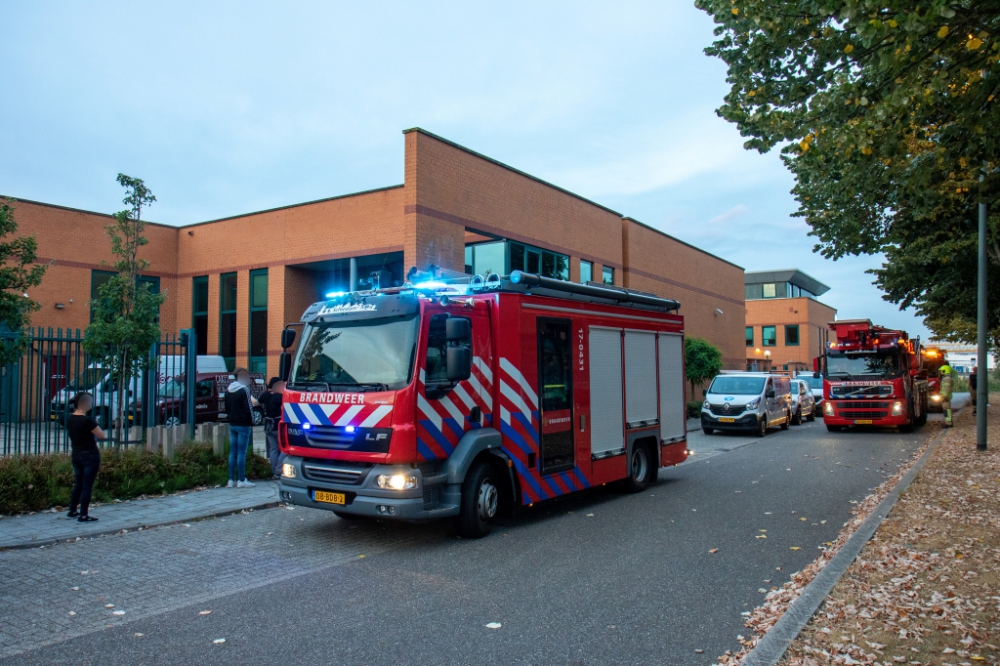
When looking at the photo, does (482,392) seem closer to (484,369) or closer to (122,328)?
(484,369)

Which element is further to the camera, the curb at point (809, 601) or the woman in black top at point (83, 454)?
the woman in black top at point (83, 454)

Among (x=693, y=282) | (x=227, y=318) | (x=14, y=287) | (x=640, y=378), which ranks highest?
(x=693, y=282)

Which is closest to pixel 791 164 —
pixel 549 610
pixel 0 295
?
pixel 549 610

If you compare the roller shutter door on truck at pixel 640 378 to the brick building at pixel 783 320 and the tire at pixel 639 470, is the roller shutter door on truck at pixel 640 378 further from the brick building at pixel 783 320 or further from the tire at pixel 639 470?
the brick building at pixel 783 320

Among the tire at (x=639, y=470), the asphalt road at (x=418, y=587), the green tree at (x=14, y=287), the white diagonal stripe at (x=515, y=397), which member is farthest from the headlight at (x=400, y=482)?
the green tree at (x=14, y=287)

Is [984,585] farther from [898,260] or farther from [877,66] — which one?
[898,260]

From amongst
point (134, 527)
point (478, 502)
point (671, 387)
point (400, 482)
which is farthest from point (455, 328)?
point (671, 387)

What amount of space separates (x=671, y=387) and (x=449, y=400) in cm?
534

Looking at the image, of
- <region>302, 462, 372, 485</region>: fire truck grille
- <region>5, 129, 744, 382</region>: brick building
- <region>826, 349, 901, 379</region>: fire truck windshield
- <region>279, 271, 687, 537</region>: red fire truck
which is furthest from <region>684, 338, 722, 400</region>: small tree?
<region>302, 462, 372, 485</region>: fire truck grille

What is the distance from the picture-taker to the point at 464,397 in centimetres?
782

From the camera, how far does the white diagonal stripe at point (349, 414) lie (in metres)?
7.39

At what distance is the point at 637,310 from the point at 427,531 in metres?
4.73

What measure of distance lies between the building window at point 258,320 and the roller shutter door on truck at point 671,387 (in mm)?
16086

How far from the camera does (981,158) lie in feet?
26.1
